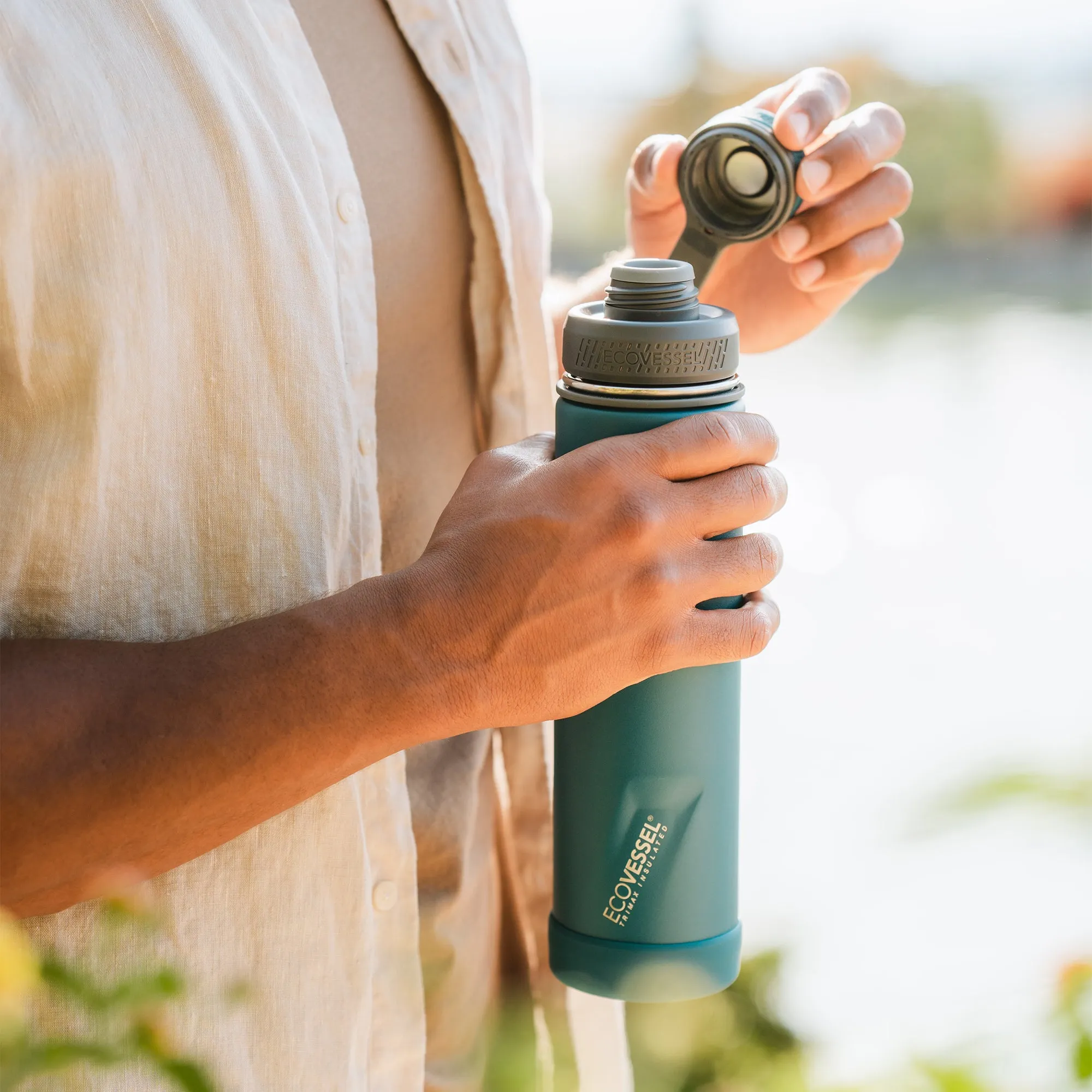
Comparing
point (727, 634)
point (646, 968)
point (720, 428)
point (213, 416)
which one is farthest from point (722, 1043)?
point (213, 416)

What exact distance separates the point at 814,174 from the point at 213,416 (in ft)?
1.45

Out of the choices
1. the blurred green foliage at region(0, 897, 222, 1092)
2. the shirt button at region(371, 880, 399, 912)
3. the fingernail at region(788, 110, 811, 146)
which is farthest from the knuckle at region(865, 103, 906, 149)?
the blurred green foliage at region(0, 897, 222, 1092)

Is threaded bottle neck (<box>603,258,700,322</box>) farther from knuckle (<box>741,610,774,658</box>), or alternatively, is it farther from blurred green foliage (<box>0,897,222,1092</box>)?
blurred green foliage (<box>0,897,222,1092</box>)

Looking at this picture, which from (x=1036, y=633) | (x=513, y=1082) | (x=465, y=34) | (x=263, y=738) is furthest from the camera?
(x=1036, y=633)

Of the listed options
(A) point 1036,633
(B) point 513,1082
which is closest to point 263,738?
(B) point 513,1082

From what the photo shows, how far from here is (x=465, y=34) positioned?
960mm

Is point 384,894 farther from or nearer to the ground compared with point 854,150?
nearer to the ground

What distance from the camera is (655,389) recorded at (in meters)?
0.64

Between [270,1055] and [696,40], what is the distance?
4.88 meters

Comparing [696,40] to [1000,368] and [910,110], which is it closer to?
[910,110]

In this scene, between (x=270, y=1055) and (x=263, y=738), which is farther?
(x=270, y=1055)

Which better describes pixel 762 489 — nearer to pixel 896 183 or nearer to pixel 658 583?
pixel 658 583

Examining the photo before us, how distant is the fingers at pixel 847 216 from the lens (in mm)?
897

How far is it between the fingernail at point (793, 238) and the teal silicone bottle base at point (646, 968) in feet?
1.62
